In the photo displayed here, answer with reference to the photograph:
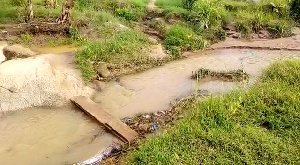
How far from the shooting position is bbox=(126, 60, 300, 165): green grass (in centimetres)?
554

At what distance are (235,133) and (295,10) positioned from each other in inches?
263

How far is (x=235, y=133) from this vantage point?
5953mm

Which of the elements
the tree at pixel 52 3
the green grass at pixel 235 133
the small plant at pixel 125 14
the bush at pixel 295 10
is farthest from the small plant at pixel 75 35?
the bush at pixel 295 10

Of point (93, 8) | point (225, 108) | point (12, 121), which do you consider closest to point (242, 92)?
point (225, 108)

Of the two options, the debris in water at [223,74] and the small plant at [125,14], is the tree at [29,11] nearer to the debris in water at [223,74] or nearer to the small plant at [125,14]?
the small plant at [125,14]

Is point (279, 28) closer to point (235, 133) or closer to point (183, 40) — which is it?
point (183, 40)

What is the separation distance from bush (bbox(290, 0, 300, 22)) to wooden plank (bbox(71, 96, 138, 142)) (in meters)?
6.84

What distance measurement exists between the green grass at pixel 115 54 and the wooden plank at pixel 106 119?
990mm

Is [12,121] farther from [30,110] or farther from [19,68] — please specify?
[19,68]

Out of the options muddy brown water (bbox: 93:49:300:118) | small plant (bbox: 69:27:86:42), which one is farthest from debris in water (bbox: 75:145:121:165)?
small plant (bbox: 69:27:86:42)

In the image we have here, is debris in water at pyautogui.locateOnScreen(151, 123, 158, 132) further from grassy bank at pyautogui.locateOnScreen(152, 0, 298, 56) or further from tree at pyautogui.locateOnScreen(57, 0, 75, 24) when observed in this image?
tree at pyautogui.locateOnScreen(57, 0, 75, 24)

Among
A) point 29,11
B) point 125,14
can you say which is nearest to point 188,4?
point 125,14

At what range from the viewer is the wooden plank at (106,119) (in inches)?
248

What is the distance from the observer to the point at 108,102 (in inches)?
295
